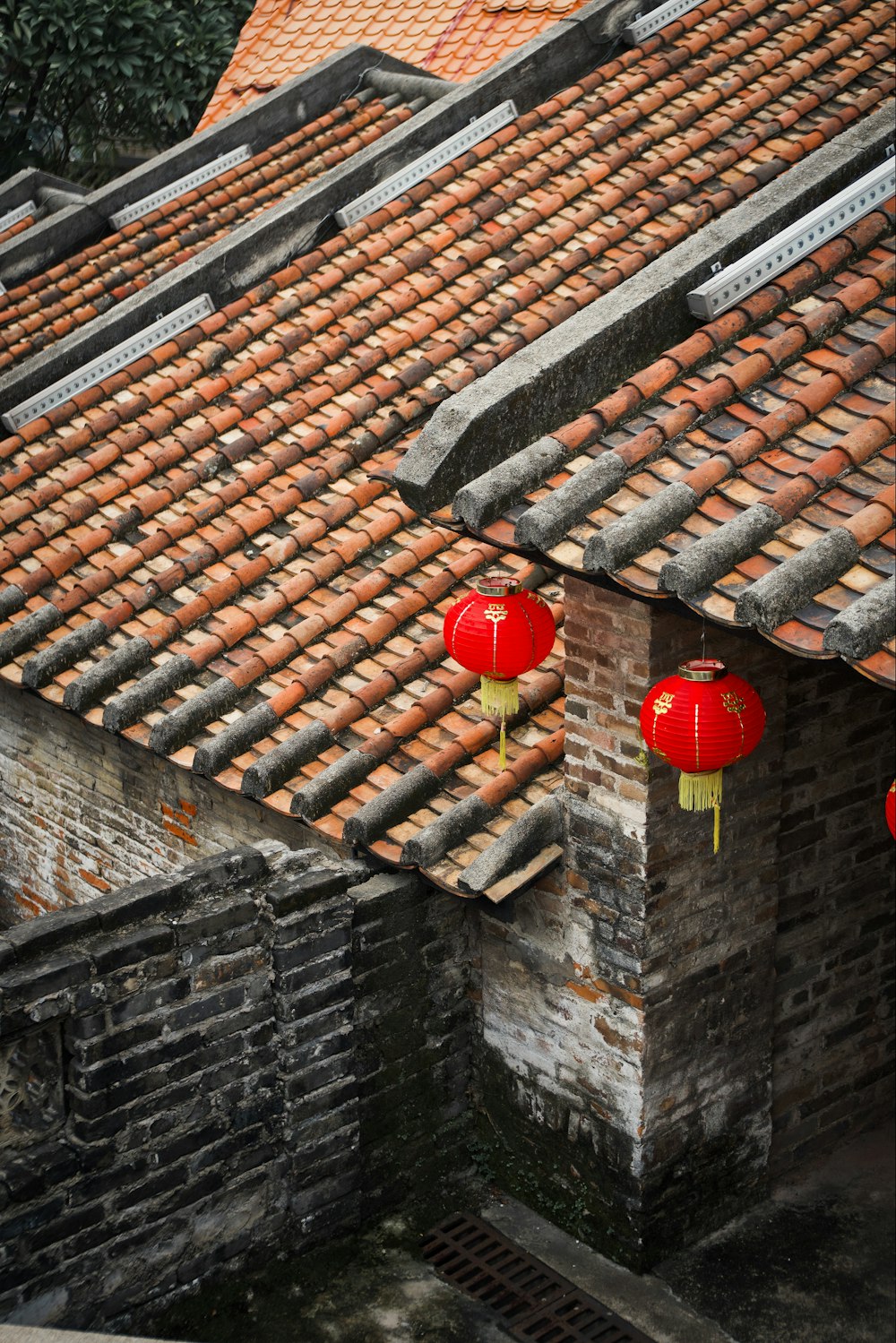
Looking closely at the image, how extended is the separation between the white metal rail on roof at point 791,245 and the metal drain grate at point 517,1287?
13.1 ft

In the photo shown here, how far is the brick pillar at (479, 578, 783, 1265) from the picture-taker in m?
5.95

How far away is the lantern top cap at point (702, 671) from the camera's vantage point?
5324mm

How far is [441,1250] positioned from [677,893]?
6.19ft

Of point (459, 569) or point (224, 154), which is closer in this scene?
point (459, 569)

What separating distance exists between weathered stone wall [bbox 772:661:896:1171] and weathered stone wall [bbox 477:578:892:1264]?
2 cm

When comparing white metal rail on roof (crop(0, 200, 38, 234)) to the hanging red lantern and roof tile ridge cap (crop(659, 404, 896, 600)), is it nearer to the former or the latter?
the hanging red lantern

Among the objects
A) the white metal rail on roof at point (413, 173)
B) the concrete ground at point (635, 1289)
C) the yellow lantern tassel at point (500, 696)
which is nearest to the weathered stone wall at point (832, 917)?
the concrete ground at point (635, 1289)

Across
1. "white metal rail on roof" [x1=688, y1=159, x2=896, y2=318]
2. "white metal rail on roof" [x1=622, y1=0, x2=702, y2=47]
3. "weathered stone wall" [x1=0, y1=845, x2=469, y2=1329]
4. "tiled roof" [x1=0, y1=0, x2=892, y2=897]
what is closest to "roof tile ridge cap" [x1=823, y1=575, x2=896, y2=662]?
"white metal rail on roof" [x1=688, y1=159, x2=896, y2=318]

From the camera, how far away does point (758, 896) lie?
652cm

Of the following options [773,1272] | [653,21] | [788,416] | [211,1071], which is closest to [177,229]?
[653,21]

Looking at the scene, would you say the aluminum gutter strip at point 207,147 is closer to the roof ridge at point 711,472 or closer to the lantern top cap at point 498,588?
the lantern top cap at point 498,588

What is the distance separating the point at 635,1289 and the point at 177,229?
759 centimetres

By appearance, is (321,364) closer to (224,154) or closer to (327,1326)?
(224,154)

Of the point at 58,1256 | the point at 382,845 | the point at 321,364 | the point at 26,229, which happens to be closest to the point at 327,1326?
the point at 58,1256
